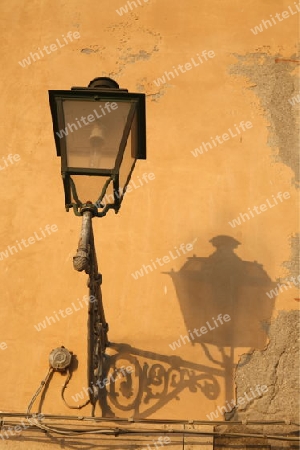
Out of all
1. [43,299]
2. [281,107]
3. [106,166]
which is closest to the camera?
[106,166]

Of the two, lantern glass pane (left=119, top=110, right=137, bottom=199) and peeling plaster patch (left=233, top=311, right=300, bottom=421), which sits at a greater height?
lantern glass pane (left=119, top=110, right=137, bottom=199)

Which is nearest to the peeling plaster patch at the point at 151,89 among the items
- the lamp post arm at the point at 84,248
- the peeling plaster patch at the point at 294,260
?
the peeling plaster patch at the point at 294,260

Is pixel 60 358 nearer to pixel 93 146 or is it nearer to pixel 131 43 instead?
pixel 93 146

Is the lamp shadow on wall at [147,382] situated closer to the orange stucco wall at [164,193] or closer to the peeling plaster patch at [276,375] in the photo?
the orange stucco wall at [164,193]

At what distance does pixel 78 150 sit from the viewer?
2.79m

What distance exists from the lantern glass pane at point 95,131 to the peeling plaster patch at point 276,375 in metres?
1.28

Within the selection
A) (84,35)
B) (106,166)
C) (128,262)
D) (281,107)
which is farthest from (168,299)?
(84,35)

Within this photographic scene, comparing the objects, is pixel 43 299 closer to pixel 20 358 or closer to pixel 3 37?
pixel 20 358

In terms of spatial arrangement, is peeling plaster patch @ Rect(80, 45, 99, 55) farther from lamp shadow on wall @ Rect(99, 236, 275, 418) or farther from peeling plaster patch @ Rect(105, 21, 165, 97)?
lamp shadow on wall @ Rect(99, 236, 275, 418)

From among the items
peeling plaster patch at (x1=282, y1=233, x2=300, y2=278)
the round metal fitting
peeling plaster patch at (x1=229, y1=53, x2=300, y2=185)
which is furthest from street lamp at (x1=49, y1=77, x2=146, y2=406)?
peeling plaster patch at (x1=229, y1=53, x2=300, y2=185)

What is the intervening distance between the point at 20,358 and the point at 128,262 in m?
0.77

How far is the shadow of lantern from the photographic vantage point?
11.1 feet

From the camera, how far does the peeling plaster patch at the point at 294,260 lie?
3636 mm

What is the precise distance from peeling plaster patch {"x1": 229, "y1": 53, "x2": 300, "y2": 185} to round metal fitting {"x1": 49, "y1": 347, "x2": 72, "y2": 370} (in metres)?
1.73
